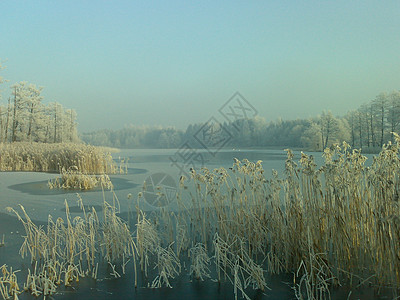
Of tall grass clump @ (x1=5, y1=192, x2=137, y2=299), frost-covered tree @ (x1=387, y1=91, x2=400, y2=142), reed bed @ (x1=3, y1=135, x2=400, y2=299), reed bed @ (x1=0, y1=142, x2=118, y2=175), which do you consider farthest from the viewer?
frost-covered tree @ (x1=387, y1=91, x2=400, y2=142)

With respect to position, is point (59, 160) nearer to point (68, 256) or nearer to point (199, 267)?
point (68, 256)

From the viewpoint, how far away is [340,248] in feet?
8.45

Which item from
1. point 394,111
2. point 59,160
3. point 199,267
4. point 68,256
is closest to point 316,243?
point 199,267

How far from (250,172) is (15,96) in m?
30.8

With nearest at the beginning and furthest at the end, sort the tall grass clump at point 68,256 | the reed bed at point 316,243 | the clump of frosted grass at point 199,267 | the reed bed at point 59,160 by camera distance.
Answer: the reed bed at point 316,243 < the tall grass clump at point 68,256 < the clump of frosted grass at point 199,267 < the reed bed at point 59,160

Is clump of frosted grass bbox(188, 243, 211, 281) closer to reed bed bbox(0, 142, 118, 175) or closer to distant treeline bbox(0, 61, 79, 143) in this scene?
reed bed bbox(0, 142, 118, 175)

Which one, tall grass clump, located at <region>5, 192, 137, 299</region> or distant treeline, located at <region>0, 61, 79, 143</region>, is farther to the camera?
distant treeline, located at <region>0, 61, 79, 143</region>

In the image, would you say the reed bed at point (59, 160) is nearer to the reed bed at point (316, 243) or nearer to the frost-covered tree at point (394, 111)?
the reed bed at point (316, 243)

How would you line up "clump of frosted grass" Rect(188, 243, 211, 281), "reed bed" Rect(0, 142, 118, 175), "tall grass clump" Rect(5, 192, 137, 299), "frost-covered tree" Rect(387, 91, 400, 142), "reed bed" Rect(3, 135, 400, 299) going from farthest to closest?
"frost-covered tree" Rect(387, 91, 400, 142), "reed bed" Rect(0, 142, 118, 175), "clump of frosted grass" Rect(188, 243, 211, 281), "tall grass clump" Rect(5, 192, 137, 299), "reed bed" Rect(3, 135, 400, 299)

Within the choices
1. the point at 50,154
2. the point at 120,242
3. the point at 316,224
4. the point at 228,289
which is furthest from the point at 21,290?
the point at 50,154

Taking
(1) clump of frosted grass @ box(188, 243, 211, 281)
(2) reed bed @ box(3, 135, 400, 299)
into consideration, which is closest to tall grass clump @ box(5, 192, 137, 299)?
(2) reed bed @ box(3, 135, 400, 299)

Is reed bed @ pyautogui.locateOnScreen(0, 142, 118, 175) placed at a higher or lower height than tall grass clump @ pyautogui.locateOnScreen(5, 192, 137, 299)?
higher

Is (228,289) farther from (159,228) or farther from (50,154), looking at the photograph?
(50,154)

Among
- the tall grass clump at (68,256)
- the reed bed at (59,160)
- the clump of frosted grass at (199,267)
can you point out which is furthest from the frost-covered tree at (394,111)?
the tall grass clump at (68,256)
